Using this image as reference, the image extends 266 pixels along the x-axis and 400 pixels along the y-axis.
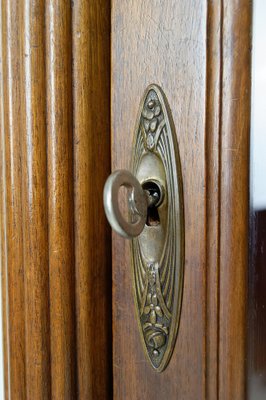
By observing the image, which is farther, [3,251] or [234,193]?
[3,251]

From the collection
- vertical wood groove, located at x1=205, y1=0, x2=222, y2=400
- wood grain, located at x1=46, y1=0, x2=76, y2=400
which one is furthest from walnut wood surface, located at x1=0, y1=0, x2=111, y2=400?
vertical wood groove, located at x1=205, y1=0, x2=222, y2=400

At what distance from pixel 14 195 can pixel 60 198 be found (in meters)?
0.05

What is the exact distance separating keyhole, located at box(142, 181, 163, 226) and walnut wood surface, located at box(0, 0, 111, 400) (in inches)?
2.2

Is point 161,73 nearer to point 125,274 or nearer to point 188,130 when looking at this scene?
point 188,130

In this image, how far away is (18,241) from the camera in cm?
36

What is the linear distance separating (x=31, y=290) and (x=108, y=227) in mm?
86

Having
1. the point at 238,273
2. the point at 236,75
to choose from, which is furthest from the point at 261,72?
the point at 238,273

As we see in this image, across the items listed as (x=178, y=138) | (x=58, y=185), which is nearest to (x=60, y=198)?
(x=58, y=185)

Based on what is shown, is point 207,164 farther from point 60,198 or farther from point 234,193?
point 60,198

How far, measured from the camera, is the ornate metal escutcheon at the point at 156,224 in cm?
29

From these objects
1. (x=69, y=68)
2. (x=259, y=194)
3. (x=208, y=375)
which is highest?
(x=69, y=68)

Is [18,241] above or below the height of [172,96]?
below

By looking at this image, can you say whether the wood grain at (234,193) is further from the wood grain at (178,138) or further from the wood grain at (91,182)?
the wood grain at (91,182)

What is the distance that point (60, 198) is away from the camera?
0.33 meters
